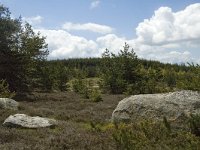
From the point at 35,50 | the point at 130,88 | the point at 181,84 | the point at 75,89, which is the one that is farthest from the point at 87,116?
the point at 75,89

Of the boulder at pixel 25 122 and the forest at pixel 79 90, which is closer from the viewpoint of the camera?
the forest at pixel 79 90

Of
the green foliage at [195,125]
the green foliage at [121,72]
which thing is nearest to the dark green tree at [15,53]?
the green foliage at [121,72]

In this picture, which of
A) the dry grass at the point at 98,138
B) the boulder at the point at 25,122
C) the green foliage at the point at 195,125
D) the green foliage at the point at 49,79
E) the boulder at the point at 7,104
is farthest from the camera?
the green foliage at the point at 49,79

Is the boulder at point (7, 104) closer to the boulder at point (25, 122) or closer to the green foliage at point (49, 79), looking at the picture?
the boulder at point (25, 122)

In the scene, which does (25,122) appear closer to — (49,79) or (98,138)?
(98,138)

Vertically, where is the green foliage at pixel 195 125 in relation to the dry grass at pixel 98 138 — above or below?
above

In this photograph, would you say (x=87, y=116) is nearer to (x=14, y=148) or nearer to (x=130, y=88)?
(x=14, y=148)

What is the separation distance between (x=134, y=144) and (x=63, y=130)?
612 cm

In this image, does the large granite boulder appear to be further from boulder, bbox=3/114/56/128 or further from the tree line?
the tree line

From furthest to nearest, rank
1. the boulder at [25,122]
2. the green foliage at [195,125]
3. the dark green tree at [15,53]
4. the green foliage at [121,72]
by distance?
the green foliage at [121,72] < the dark green tree at [15,53] < the boulder at [25,122] < the green foliage at [195,125]

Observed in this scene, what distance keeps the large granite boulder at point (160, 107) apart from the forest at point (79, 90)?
40.6 inches

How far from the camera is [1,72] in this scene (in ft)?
104

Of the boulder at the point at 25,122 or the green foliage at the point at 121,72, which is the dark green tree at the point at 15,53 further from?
the boulder at the point at 25,122

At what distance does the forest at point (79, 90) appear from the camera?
10331 mm
